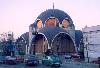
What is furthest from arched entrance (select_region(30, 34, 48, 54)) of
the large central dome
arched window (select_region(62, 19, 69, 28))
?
arched window (select_region(62, 19, 69, 28))

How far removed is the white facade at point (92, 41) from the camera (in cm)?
4981

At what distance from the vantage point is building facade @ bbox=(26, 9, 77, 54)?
2334 inches

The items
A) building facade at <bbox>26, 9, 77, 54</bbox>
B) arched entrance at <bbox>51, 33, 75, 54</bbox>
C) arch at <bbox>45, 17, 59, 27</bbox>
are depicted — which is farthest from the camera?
arch at <bbox>45, 17, 59, 27</bbox>

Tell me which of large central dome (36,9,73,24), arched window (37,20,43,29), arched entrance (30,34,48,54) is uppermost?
large central dome (36,9,73,24)

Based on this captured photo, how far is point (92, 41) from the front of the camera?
51.2m

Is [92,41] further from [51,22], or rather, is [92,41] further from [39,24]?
[39,24]

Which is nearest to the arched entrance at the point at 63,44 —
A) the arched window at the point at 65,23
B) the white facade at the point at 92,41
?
the arched window at the point at 65,23

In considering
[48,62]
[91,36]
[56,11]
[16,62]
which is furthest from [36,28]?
[48,62]

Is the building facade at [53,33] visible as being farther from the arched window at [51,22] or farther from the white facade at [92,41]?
the white facade at [92,41]

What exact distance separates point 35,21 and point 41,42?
1038 cm

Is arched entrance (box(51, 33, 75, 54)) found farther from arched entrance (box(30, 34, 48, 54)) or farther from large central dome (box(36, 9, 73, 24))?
large central dome (box(36, 9, 73, 24))

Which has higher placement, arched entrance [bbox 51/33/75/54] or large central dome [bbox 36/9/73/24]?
large central dome [bbox 36/9/73/24]

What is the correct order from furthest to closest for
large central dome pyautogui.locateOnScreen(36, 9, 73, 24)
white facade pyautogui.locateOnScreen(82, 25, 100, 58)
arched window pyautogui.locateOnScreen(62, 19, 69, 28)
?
arched window pyautogui.locateOnScreen(62, 19, 69, 28), large central dome pyautogui.locateOnScreen(36, 9, 73, 24), white facade pyautogui.locateOnScreen(82, 25, 100, 58)

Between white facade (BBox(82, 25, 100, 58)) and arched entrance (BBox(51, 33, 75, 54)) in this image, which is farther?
arched entrance (BBox(51, 33, 75, 54))
